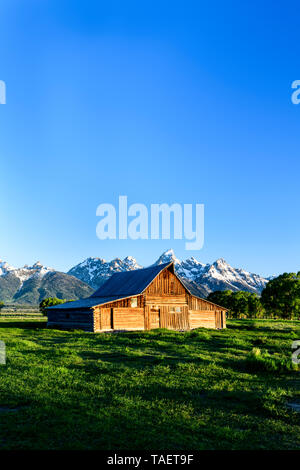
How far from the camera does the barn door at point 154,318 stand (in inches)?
1797

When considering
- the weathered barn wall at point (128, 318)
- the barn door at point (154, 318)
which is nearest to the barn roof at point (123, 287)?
the weathered barn wall at point (128, 318)

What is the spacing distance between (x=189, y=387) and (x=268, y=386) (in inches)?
122

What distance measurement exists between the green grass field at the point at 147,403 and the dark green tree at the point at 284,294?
7087cm

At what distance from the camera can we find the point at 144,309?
45125mm

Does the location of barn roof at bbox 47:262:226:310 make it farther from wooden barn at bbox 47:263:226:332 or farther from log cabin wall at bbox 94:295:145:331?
log cabin wall at bbox 94:295:145:331

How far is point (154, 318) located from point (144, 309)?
1967mm

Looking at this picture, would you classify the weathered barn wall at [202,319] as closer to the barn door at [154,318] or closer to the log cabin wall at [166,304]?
the log cabin wall at [166,304]

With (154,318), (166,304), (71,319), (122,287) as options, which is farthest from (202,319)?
(71,319)

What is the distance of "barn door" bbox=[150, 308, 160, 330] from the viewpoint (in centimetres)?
4563

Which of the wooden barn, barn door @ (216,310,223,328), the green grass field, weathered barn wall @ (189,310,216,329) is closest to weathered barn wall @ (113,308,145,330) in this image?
the wooden barn

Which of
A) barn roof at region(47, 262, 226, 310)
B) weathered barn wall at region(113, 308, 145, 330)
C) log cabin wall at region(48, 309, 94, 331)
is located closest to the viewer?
log cabin wall at region(48, 309, 94, 331)

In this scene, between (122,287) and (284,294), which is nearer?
(122,287)

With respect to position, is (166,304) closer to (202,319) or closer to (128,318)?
(128,318)
